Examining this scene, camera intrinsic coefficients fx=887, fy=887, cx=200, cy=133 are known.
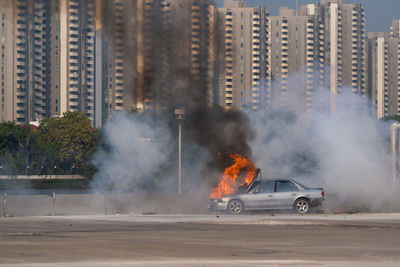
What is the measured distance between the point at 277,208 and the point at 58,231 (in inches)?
545

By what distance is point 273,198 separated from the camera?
37.7 m

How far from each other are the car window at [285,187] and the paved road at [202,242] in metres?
6.15

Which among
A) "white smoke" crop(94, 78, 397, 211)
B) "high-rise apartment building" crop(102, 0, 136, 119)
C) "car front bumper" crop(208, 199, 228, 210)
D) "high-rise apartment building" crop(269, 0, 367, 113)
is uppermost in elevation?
"high-rise apartment building" crop(269, 0, 367, 113)

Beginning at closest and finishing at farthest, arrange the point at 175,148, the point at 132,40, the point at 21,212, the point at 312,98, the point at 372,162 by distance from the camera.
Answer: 1. the point at 132,40
2. the point at 21,212
3. the point at 372,162
4. the point at 312,98
5. the point at 175,148

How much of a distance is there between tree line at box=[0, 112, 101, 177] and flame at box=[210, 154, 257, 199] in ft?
246

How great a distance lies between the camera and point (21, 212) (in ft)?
136

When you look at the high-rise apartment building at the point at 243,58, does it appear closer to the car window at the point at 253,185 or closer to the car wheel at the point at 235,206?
the car window at the point at 253,185

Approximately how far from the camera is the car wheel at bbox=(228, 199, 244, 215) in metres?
37.7

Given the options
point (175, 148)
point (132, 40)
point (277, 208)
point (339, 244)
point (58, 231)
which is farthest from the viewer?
point (175, 148)

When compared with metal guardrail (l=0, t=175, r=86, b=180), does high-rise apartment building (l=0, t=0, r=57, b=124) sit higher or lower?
higher

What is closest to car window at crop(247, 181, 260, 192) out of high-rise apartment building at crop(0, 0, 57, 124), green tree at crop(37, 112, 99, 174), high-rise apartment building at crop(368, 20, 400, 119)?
high-rise apartment building at crop(0, 0, 57, 124)

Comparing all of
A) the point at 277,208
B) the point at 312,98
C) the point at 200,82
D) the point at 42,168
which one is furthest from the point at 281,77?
the point at 42,168

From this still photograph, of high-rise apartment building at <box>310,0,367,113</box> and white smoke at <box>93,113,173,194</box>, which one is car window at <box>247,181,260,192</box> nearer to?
white smoke at <box>93,113,173,194</box>

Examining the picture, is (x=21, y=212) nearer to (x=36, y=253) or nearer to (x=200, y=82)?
(x=200, y=82)
